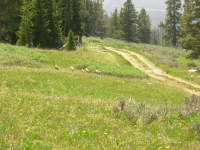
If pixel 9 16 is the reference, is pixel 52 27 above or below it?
below

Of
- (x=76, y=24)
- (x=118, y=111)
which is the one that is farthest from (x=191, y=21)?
(x=118, y=111)

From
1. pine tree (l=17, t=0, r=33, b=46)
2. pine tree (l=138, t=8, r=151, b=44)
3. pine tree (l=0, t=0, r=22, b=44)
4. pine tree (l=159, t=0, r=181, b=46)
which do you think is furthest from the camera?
pine tree (l=138, t=8, r=151, b=44)

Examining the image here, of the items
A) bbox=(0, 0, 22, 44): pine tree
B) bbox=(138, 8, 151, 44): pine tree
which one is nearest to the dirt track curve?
bbox=(0, 0, 22, 44): pine tree

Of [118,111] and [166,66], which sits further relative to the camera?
[166,66]

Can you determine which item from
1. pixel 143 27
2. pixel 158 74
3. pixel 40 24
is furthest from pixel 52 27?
pixel 143 27

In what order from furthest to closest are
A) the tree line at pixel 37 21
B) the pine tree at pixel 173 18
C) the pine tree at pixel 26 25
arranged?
the pine tree at pixel 173 18 → the tree line at pixel 37 21 → the pine tree at pixel 26 25

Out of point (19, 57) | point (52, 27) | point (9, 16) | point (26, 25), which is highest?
point (9, 16)

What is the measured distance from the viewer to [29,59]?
27.8 m

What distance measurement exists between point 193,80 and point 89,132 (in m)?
25.6

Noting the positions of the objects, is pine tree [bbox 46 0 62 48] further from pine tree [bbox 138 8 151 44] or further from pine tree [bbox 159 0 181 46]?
pine tree [bbox 138 8 151 44]

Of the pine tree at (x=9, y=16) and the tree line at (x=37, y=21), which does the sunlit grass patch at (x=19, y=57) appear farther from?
the pine tree at (x=9, y=16)

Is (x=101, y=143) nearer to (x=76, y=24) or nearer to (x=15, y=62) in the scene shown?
(x=15, y=62)

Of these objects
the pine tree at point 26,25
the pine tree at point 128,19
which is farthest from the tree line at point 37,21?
the pine tree at point 128,19

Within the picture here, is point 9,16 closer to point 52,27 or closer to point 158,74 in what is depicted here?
point 52,27
